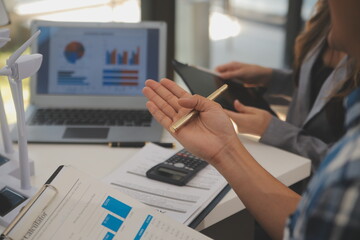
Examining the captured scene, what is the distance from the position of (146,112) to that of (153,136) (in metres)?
0.14

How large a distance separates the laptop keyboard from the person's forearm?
0.53 metres

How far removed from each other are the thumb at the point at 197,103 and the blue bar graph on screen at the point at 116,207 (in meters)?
0.24

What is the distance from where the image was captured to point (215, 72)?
1610mm

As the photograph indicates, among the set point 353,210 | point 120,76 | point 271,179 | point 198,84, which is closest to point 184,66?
point 198,84

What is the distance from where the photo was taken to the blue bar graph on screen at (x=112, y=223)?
875 millimetres

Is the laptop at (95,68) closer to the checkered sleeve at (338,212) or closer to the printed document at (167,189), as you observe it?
the printed document at (167,189)

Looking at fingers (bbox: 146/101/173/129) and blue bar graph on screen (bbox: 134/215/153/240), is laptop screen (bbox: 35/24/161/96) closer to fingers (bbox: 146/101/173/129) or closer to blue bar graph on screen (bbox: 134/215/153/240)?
fingers (bbox: 146/101/173/129)

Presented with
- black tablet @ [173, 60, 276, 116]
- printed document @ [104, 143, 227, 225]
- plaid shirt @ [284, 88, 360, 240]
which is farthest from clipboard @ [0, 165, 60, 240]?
black tablet @ [173, 60, 276, 116]

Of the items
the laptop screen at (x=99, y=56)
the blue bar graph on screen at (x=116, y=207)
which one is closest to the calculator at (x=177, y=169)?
the blue bar graph on screen at (x=116, y=207)

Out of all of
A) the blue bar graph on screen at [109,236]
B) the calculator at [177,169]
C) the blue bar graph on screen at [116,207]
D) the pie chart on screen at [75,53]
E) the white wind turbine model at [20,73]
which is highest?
the white wind turbine model at [20,73]

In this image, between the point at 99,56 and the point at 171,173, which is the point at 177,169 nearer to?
the point at 171,173

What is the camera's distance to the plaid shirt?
0.50 meters

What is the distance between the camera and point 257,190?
3.08 feet

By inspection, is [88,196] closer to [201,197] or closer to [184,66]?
[201,197]
